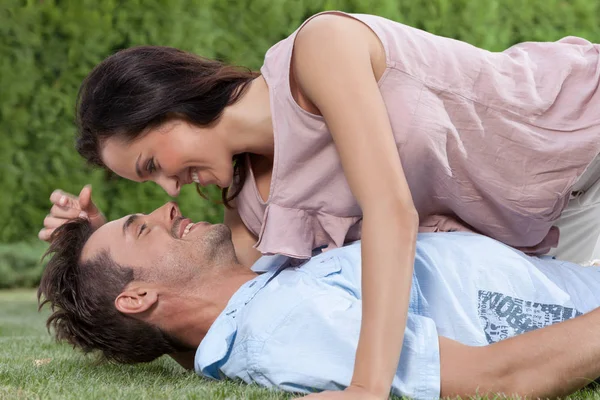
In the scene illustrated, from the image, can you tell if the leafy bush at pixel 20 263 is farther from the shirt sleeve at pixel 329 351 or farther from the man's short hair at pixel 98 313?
the shirt sleeve at pixel 329 351

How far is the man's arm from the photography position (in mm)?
2361

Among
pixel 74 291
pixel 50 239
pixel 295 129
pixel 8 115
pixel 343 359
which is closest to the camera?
pixel 343 359

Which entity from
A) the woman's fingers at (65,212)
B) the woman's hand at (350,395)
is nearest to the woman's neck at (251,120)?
the woman's fingers at (65,212)

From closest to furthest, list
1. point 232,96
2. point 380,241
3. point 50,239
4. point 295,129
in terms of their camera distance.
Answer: point 380,241 < point 295,129 < point 232,96 < point 50,239

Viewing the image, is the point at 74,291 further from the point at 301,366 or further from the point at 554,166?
the point at 554,166

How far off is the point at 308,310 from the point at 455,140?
797 mm

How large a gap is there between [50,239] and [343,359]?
1641 millimetres

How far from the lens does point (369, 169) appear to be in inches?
94.0

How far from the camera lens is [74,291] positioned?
127 inches

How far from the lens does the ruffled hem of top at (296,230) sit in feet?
9.71

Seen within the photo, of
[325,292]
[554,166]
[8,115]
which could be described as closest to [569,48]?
[554,166]

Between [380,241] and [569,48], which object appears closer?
[380,241]

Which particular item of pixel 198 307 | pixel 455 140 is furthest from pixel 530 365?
pixel 198 307

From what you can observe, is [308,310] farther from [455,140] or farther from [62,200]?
[62,200]
